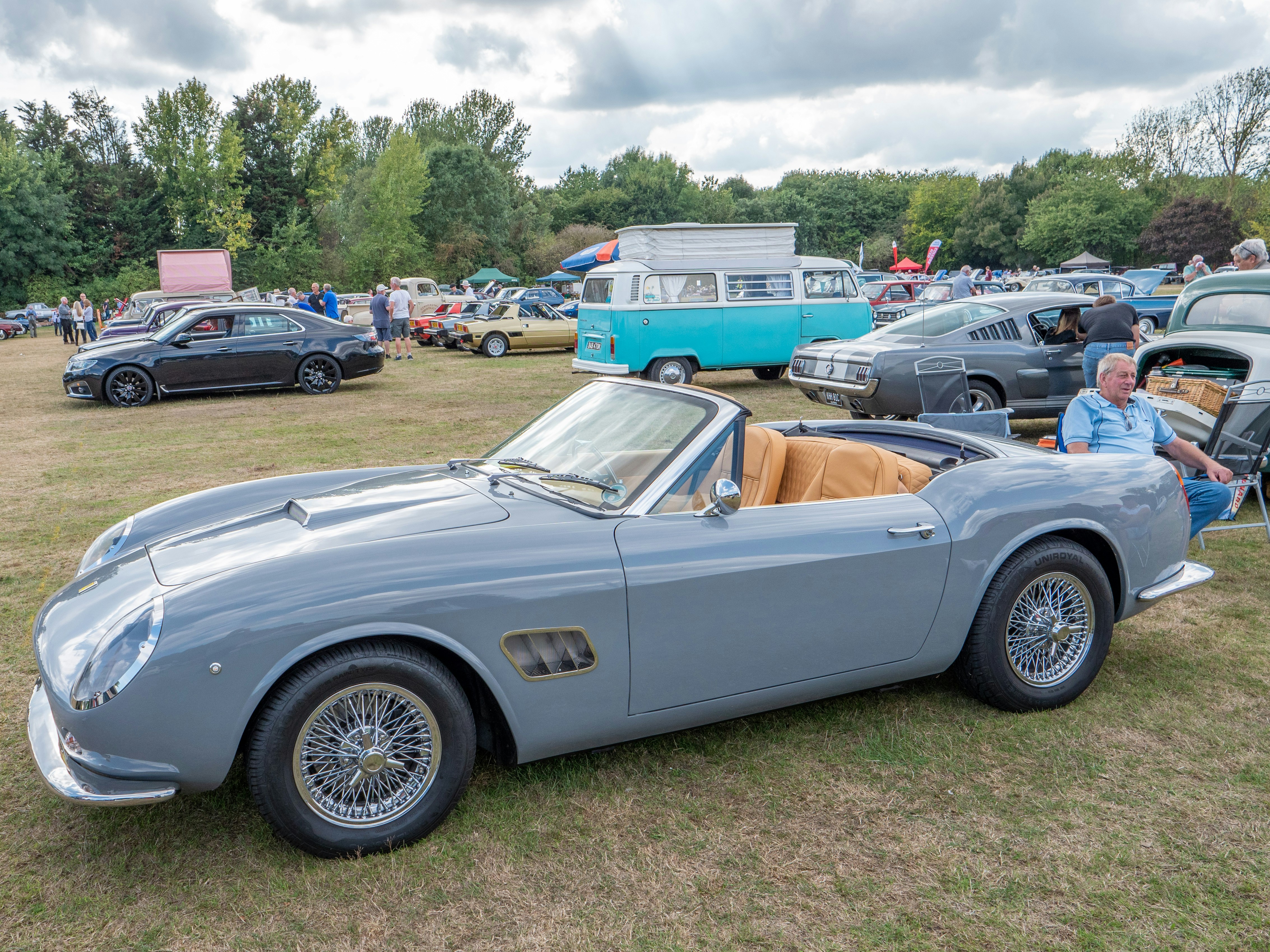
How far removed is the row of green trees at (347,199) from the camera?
52.7 m

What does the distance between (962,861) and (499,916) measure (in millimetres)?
1476

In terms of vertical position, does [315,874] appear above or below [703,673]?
below

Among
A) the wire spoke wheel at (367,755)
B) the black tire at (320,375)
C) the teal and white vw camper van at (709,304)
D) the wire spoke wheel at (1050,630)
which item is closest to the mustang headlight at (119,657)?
the wire spoke wheel at (367,755)

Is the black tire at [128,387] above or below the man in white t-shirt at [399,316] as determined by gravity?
below

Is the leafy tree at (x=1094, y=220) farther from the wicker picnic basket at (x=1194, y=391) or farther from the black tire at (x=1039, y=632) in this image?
the black tire at (x=1039, y=632)

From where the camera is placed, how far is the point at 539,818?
3172mm

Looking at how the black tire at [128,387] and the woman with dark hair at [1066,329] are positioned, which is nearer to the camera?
the woman with dark hair at [1066,329]

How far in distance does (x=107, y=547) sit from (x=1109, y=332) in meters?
8.71

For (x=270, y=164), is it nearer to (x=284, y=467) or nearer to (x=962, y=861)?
(x=284, y=467)

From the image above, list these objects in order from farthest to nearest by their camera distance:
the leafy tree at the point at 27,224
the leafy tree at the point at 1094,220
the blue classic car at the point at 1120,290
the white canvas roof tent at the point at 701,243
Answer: the leafy tree at the point at 1094,220, the leafy tree at the point at 27,224, the blue classic car at the point at 1120,290, the white canvas roof tent at the point at 701,243

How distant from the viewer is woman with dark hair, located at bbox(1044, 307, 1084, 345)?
34.9ft

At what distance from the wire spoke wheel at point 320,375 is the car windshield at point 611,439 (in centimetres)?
1299

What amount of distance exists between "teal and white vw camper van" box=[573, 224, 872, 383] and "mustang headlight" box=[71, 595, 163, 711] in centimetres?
1168

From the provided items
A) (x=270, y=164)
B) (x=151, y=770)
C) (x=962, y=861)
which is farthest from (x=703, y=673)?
(x=270, y=164)
